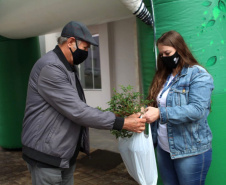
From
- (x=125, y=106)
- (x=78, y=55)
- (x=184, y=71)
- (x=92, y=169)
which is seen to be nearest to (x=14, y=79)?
(x=92, y=169)

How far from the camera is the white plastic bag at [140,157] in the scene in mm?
2049

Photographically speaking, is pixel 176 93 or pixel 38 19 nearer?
pixel 176 93

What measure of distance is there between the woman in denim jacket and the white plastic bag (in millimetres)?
163

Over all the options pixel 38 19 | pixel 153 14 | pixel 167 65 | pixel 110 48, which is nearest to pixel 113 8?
pixel 153 14

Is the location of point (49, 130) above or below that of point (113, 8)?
below

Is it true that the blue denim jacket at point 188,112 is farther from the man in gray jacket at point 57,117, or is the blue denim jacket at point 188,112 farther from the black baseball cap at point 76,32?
the black baseball cap at point 76,32

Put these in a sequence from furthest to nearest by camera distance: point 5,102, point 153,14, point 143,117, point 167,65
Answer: point 5,102
point 153,14
point 167,65
point 143,117

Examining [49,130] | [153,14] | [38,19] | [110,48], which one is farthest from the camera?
[110,48]

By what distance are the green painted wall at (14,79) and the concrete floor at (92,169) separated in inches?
24.0

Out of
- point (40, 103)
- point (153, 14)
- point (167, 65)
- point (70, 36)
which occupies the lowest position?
point (40, 103)

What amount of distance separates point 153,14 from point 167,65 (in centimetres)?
75

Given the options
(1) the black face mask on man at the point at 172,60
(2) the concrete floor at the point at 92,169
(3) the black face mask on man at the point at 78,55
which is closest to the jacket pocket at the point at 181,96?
(1) the black face mask on man at the point at 172,60

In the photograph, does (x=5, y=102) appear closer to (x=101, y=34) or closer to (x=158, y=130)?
(x=101, y=34)

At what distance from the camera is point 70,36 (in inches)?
80.7
